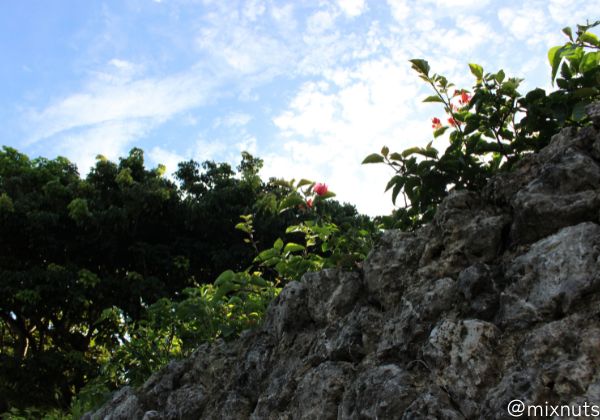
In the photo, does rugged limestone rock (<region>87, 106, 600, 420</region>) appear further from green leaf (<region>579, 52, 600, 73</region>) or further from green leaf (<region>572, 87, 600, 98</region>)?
green leaf (<region>579, 52, 600, 73</region>)

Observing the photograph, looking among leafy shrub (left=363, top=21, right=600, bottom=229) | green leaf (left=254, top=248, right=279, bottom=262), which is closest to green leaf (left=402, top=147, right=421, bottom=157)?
leafy shrub (left=363, top=21, right=600, bottom=229)

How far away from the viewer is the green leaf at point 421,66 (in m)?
3.28

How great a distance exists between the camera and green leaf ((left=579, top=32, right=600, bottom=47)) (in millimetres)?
2770

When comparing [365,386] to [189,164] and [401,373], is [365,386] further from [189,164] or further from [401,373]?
[189,164]

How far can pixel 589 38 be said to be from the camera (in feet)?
9.12

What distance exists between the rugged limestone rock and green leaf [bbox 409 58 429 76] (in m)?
0.87

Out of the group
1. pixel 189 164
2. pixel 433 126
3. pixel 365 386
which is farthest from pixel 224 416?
pixel 189 164

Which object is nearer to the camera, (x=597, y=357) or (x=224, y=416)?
(x=597, y=357)

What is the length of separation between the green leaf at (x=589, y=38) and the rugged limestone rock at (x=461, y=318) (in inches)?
22.2

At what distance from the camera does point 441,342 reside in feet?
7.11

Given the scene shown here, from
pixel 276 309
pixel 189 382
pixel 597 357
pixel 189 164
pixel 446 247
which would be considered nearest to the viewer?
pixel 597 357

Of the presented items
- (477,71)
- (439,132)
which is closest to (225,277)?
(439,132)

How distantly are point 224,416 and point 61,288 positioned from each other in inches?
397

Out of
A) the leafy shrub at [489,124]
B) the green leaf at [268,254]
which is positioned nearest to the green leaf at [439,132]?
the leafy shrub at [489,124]
